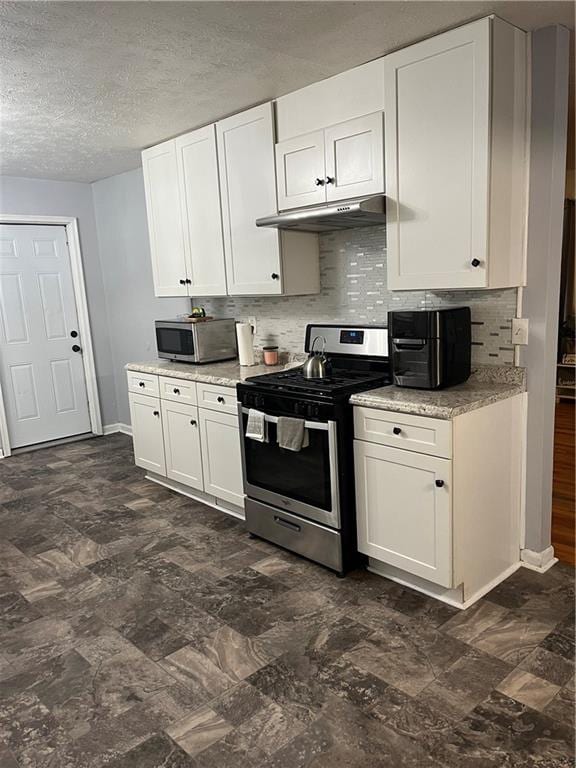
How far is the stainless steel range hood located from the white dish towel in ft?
A: 3.23

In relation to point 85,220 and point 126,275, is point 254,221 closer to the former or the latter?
point 126,275

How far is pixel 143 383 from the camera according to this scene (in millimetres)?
4105

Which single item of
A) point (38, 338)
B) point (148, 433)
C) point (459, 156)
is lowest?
point (148, 433)

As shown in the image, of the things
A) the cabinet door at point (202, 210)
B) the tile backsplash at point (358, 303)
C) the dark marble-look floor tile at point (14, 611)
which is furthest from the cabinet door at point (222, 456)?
the dark marble-look floor tile at point (14, 611)

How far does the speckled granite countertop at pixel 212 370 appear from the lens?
11.1 ft

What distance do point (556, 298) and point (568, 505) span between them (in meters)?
1.54

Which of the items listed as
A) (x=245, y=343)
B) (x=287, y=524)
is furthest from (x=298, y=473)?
(x=245, y=343)

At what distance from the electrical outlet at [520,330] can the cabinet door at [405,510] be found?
28.1 inches

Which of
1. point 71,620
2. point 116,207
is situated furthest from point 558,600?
point 116,207

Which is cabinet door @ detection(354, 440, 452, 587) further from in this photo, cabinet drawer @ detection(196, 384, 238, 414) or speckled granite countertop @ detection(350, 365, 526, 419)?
cabinet drawer @ detection(196, 384, 238, 414)

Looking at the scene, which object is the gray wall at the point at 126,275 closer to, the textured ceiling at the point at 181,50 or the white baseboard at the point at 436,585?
the textured ceiling at the point at 181,50

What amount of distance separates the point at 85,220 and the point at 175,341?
216cm

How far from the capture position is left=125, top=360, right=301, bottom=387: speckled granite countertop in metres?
3.38

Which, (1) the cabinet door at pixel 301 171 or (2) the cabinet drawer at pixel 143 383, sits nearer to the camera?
(1) the cabinet door at pixel 301 171
